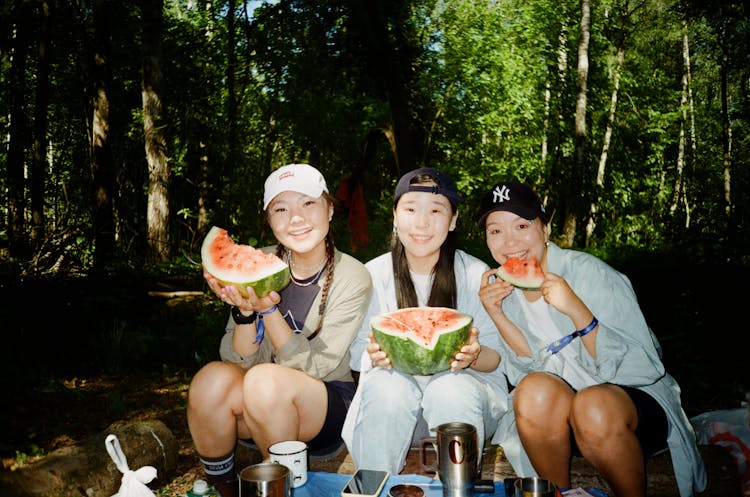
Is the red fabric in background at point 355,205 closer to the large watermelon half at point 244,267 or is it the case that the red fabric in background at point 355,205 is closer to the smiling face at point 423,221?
the smiling face at point 423,221

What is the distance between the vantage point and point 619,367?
2.71m

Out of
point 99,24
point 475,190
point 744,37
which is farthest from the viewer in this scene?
point 475,190

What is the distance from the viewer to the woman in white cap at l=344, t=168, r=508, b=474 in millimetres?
2635

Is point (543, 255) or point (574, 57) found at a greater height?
point (574, 57)

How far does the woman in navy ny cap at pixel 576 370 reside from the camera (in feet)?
8.27

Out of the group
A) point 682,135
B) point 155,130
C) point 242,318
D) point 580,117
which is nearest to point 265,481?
point 242,318

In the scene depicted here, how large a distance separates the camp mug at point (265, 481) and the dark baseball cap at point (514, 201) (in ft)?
5.41

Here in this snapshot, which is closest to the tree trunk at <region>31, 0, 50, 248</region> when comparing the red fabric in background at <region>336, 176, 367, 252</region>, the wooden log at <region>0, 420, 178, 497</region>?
the red fabric in background at <region>336, 176, 367, 252</region>

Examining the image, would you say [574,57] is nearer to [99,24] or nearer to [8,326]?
[99,24]

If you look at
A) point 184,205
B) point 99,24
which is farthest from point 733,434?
point 184,205

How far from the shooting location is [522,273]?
279 centimetres

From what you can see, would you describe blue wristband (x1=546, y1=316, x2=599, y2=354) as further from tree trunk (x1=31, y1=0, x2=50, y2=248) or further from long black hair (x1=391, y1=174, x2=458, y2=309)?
tree trunk (x1=31, y1=0, x2=50, y2=248)

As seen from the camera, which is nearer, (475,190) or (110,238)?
(110,238)

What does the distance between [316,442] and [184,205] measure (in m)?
18.9
